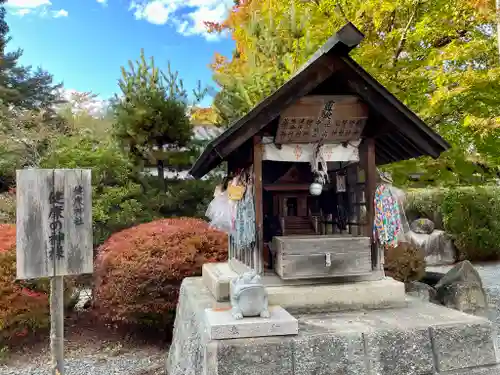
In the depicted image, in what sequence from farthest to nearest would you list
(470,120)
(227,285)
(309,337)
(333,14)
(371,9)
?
(333,14) < (371,9) < (470,120) < (227,285) < (309,337)

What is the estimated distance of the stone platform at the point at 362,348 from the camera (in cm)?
350

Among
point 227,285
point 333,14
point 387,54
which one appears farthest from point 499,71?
point 227,285

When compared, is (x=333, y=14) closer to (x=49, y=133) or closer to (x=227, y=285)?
(x=227, y=285)

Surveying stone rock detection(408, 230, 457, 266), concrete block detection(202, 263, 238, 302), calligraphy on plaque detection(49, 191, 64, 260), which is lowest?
stone rock detection(408, 230, 457, 266)

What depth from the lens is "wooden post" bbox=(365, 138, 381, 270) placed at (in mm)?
4949

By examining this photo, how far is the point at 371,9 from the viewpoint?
800cm

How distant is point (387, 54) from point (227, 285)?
235 inches

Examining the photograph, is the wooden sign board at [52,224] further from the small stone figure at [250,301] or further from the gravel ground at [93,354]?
the gravel ground at [93,354]

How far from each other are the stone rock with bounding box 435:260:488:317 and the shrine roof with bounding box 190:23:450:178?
392 centimetres

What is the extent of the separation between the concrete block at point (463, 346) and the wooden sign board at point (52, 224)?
11.7 feet

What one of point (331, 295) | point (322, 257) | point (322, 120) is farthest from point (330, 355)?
point (322, 120)

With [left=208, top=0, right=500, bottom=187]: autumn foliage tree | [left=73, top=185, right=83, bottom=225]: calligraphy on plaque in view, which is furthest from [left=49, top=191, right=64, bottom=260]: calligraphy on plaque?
[left=208, top=0, right=500, bottom=187]: autumn foliage tree

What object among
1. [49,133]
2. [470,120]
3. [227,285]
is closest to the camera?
[227,285]

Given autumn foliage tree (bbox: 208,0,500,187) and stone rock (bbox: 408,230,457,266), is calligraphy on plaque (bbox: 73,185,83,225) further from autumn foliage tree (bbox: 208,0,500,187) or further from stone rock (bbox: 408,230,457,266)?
stone rock (bbox: 408,230,457,266)
